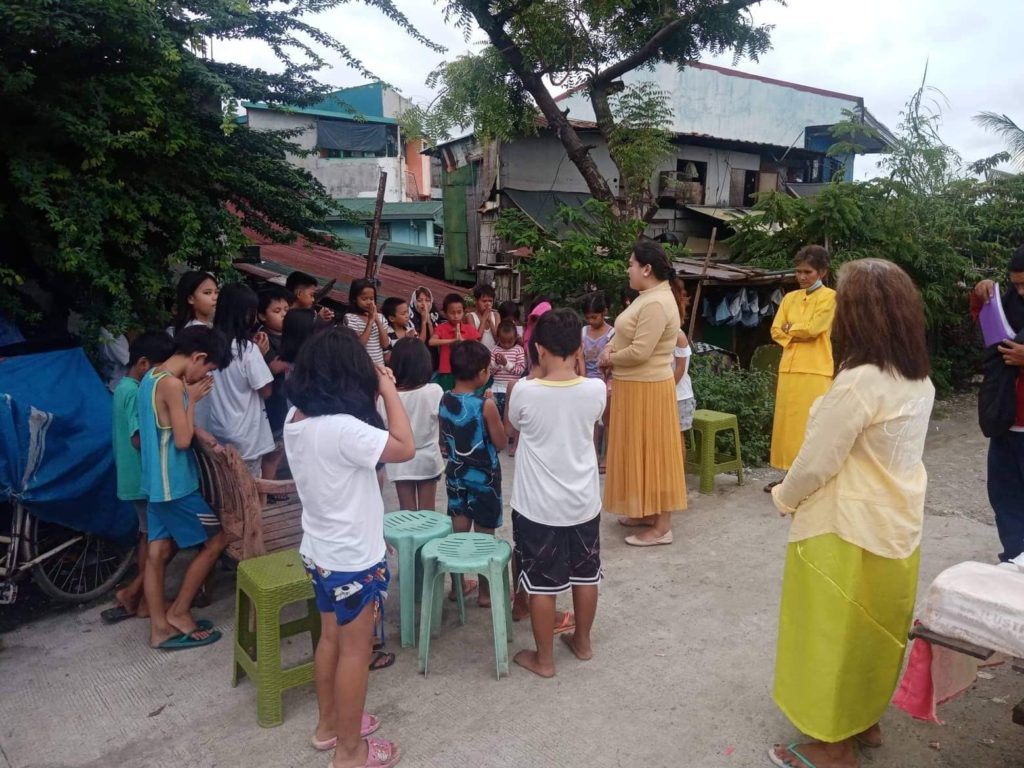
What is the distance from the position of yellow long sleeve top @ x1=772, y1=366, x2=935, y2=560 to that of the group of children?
1021 mm

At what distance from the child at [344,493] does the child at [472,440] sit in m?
0.94

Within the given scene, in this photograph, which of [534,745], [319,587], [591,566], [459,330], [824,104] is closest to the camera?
[319,587]

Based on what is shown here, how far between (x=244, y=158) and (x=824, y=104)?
18734 millimetres

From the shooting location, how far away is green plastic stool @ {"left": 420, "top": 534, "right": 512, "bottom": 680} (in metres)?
3.19

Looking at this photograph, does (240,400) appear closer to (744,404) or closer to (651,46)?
(744,404)

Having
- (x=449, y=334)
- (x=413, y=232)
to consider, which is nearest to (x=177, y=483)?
(x=449, y=334)

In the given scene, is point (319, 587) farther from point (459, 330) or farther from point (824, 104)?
point (824, 104)

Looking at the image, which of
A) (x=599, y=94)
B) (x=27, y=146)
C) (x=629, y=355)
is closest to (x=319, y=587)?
(x=629, y=355)

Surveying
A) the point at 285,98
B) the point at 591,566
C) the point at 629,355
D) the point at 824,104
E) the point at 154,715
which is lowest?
the point at 154,715

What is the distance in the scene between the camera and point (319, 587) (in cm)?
263

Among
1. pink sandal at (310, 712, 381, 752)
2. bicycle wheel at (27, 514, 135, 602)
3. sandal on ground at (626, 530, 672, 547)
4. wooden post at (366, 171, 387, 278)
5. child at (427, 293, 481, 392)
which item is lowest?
pink sandal at (310, 712, 381, 752)

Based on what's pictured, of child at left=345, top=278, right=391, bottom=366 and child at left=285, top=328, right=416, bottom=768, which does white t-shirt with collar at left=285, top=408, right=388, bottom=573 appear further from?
child at left=345, top=278, right=391, bottom=366

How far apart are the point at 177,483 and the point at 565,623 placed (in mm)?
2033

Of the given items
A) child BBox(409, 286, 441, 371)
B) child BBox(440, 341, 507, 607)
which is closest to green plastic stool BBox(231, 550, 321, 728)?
child BBox(440, 341, 507, 607)
